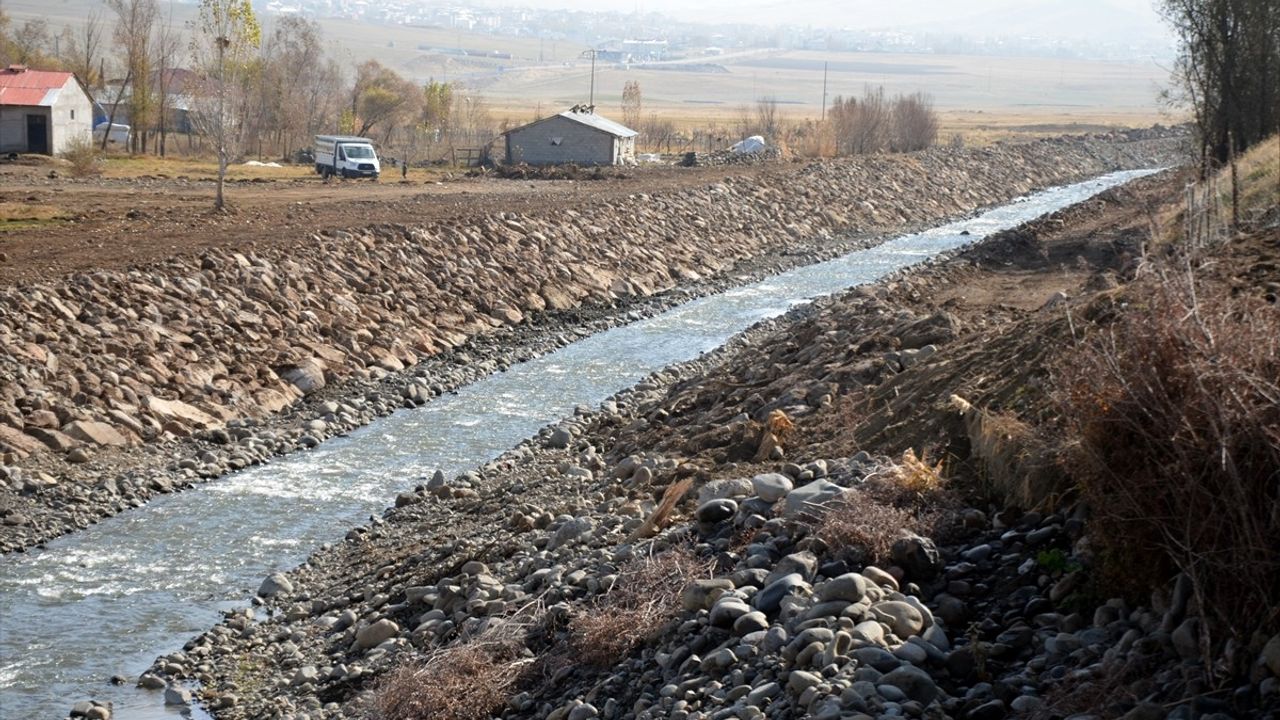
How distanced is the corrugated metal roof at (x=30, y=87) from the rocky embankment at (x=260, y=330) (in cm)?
2519

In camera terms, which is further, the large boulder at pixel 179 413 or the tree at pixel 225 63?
the tree at pixel 225 63

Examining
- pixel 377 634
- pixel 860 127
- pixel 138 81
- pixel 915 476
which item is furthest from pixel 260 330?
pixel 860 127

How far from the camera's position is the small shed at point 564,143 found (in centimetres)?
5662

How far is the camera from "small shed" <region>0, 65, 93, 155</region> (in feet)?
167

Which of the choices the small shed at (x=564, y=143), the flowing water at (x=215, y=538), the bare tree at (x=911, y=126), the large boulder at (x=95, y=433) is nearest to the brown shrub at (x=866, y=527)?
the flowing water at (x=215, y=538)

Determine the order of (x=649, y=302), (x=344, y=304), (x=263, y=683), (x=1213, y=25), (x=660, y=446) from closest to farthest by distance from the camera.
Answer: (x=263, y=683), (x=660, y=446), (x=344, y=304), (x=649, y=302), (x=1213, y=25)

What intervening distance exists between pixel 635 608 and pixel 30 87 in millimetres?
49002

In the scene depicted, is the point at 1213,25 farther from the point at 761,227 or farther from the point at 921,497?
the point at 921,497

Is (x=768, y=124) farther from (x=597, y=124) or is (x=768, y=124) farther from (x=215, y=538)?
(x=215, y=538)

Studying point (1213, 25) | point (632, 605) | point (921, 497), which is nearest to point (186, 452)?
point (632, 605)

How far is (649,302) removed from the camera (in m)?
31.2

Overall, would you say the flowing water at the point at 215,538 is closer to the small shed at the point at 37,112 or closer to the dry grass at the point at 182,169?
the dry grass at the point at 182,169

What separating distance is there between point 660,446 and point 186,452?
6.08 m

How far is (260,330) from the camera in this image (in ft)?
74.8
